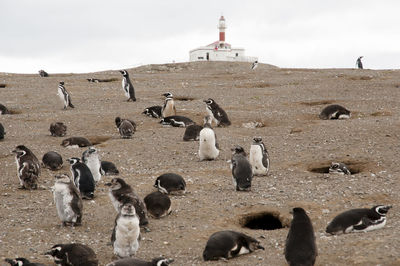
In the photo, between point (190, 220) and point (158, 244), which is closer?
point (158, 244)

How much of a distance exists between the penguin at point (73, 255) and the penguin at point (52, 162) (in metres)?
6.15

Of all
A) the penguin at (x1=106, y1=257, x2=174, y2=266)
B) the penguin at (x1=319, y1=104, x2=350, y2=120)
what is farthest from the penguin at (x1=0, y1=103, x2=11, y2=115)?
the penguin at (x1=106, y1=257, x2=174, y2=266)

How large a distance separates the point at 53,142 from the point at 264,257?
34.7 feet

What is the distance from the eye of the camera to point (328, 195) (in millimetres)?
11492

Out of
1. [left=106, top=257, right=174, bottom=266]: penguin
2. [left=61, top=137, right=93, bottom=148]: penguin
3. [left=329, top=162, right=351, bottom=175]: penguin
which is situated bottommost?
[left=106, top=257, right=174, bottom=266]: penguin

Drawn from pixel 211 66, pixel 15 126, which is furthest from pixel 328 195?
pixel 211 66

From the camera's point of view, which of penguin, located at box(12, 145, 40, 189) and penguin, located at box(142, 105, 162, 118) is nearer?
penguin, located at box(12, 145, 40, 189)

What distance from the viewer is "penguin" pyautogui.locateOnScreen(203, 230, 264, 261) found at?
8156mm

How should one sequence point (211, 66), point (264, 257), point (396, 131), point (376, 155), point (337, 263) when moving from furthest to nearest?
point (211, 66), point (396, 131), point (376, 155), point (264, 257), point (337, 263)

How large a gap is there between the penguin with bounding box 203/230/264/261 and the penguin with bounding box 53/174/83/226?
8.65 feet

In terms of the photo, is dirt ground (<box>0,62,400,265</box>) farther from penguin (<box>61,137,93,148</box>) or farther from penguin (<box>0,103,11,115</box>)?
penguin (<box>0,103,11,115</box>)

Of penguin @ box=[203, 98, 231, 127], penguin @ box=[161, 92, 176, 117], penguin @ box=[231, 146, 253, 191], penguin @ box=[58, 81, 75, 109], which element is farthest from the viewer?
penguin @ box=[58, 81, 75, 109]

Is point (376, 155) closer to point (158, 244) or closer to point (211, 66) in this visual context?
point (158, 244)

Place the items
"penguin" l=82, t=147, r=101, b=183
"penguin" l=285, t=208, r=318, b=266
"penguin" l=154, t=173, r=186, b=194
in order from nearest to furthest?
1. "penguin" l=285, t=208, r=318, b=266
2. "penguin" l=154, t=173, r=186, b=194
3. "penguin" l=82, t=147, r=101, b=183
